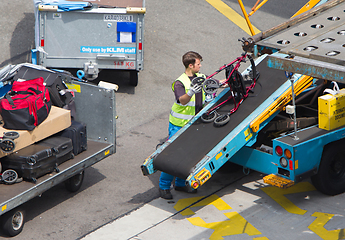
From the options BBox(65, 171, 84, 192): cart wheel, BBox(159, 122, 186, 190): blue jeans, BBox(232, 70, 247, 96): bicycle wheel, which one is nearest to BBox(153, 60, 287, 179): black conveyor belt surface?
BBox(232, 70, 247, 96): bicycle wheel

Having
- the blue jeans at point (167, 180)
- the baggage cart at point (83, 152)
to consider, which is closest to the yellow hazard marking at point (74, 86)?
the baggage cart at point (83, 152)

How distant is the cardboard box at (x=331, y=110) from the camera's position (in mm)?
6324

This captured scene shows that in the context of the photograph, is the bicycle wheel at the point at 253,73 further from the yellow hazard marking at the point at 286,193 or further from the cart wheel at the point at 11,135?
the cart wheel at the point at 11,135

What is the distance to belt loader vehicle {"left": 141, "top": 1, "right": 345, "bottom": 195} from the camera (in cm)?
589

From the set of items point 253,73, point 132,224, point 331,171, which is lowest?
point 132,224

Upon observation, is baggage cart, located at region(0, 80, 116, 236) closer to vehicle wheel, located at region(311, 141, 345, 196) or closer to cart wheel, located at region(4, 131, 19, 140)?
cart wheel, located at region(4, 131, 19, 140)

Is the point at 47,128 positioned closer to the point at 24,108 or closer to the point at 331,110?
the point at 24,108

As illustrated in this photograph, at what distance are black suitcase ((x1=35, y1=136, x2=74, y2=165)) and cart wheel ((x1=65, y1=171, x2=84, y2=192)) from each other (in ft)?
1.24

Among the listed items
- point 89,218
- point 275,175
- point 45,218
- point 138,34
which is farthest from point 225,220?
point 138,34

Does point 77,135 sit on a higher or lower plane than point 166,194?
higher

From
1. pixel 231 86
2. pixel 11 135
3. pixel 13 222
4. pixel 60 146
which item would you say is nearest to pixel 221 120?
pixel 231 86

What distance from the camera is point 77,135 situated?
6.72m

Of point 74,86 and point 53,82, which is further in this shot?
point 74,86

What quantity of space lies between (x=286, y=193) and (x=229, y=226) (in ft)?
4.06
